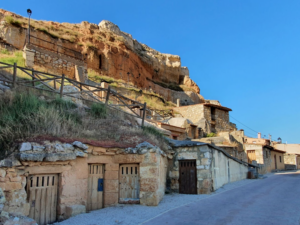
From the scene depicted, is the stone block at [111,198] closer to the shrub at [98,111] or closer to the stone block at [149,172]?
the stone block at [149,172]

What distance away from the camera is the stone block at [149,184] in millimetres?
8711

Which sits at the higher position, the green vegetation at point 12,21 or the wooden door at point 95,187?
the green vegetation at point 12,21

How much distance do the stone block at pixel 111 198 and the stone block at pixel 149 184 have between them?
3.06 ft

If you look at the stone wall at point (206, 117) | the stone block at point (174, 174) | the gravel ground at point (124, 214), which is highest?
the stone wall at point (206, 117)

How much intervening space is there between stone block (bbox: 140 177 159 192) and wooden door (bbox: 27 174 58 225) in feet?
9.56

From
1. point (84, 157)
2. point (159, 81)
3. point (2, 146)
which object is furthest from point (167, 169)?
point (159, 81)

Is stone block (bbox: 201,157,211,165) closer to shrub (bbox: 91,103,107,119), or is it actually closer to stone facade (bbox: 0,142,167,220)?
stone facade (bbox: 0,142,167,220)

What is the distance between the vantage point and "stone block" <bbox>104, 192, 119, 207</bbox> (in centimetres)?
862

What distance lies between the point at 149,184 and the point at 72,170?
270cm

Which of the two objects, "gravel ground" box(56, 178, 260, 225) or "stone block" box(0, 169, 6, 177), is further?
"gravel ground" box(56, 178, 260, 225)

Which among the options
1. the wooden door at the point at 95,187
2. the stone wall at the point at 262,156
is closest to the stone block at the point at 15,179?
the wooden door at the point at 95,187

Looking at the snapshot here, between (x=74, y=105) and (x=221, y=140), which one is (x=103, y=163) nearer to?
(x=74, y=105)

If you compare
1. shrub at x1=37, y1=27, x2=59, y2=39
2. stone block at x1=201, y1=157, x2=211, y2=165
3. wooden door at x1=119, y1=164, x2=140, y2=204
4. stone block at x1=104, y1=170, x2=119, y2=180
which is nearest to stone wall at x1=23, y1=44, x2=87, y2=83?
shrub at x1=37, y1=27, x2=59, y2=39

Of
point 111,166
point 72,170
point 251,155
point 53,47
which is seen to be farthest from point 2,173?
point 53,47
